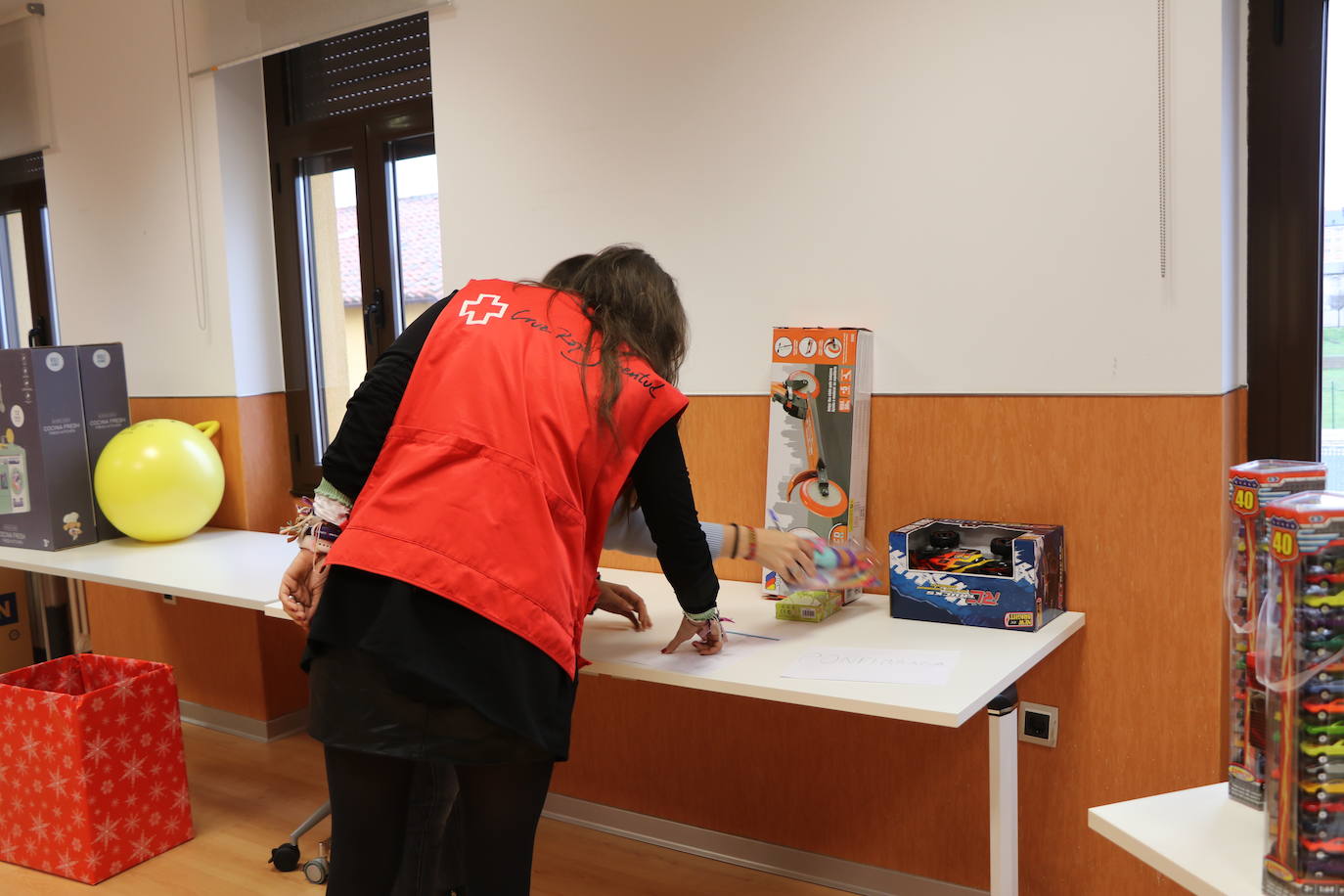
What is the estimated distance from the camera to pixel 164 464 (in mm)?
2945

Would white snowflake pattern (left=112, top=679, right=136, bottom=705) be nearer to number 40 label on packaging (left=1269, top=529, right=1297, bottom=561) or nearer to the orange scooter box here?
the orange scooter box

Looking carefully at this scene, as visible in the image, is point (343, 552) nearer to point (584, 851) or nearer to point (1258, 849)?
point (1258, 849)

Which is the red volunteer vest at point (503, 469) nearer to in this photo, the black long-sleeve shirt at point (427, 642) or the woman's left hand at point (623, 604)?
the black long-sleeve shirt at point (427, 642)

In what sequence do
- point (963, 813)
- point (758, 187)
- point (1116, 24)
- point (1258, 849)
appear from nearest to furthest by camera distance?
1. point (1258, 849)
2. point (1116, 24)
3. point (963, 813)
4. point (758, 187)

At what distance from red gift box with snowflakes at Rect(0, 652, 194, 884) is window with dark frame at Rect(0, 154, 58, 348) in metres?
2.11

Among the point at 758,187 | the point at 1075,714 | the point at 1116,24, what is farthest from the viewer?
the point at 758,187

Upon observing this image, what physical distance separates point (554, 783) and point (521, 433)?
64.0 inches

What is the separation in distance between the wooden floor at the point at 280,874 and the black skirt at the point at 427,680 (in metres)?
1.12

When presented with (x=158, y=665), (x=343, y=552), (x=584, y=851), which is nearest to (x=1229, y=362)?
(x=343, y=552)

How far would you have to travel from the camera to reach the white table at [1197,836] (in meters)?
0.99

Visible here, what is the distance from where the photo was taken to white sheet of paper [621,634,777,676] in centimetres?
168

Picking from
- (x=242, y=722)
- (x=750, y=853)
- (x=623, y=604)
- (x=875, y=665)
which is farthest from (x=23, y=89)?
(x=875, y=665)

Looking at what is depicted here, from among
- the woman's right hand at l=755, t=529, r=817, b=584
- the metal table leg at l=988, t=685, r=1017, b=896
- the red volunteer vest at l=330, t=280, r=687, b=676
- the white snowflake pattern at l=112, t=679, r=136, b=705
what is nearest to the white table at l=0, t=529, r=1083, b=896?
the metal table leg at l=988, t=685, r=1017, b=896

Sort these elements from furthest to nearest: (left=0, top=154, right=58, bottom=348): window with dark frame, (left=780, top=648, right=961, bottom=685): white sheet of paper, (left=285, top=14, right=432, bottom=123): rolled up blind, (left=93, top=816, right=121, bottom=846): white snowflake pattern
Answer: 1. (left=0, top=154, right=58, bottom=348): window with dark frame
2. (left=285, top=14, right=432, bottom=123): rolled up blind
3. (left=93, top=816, right=121, bottom=846): white snowflake pattern
4. (left=780, top=648, right=961, bottom=685): white sheet of paper
